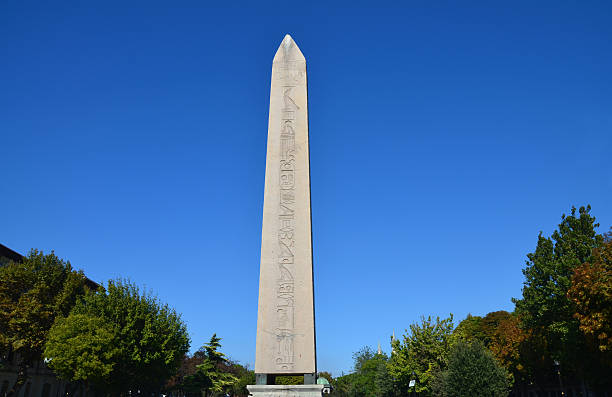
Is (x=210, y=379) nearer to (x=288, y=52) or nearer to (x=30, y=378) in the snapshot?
(x=30, y=378)

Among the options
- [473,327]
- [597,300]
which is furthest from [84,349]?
[473,327]

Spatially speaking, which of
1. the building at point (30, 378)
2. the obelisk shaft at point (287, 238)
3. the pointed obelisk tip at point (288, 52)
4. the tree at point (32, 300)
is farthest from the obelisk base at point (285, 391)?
the building at point (30, 378)

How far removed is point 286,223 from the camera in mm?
12570

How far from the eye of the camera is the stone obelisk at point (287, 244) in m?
11.2

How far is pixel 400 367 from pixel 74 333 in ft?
98.7

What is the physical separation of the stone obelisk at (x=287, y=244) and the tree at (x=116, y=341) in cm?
2052

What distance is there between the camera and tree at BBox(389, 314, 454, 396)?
4369 centimetres

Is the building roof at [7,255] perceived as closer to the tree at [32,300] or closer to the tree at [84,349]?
the tree at [32,300]

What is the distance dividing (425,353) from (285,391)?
3700cm

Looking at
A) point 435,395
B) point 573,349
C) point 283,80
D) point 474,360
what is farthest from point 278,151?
point 435,395

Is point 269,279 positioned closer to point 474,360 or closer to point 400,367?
point 474,360

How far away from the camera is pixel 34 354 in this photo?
3272 cm

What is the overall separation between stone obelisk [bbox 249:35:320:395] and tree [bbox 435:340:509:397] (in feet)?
66.5

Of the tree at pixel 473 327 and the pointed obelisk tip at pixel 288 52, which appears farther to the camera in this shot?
the tree at pixel 473 327
